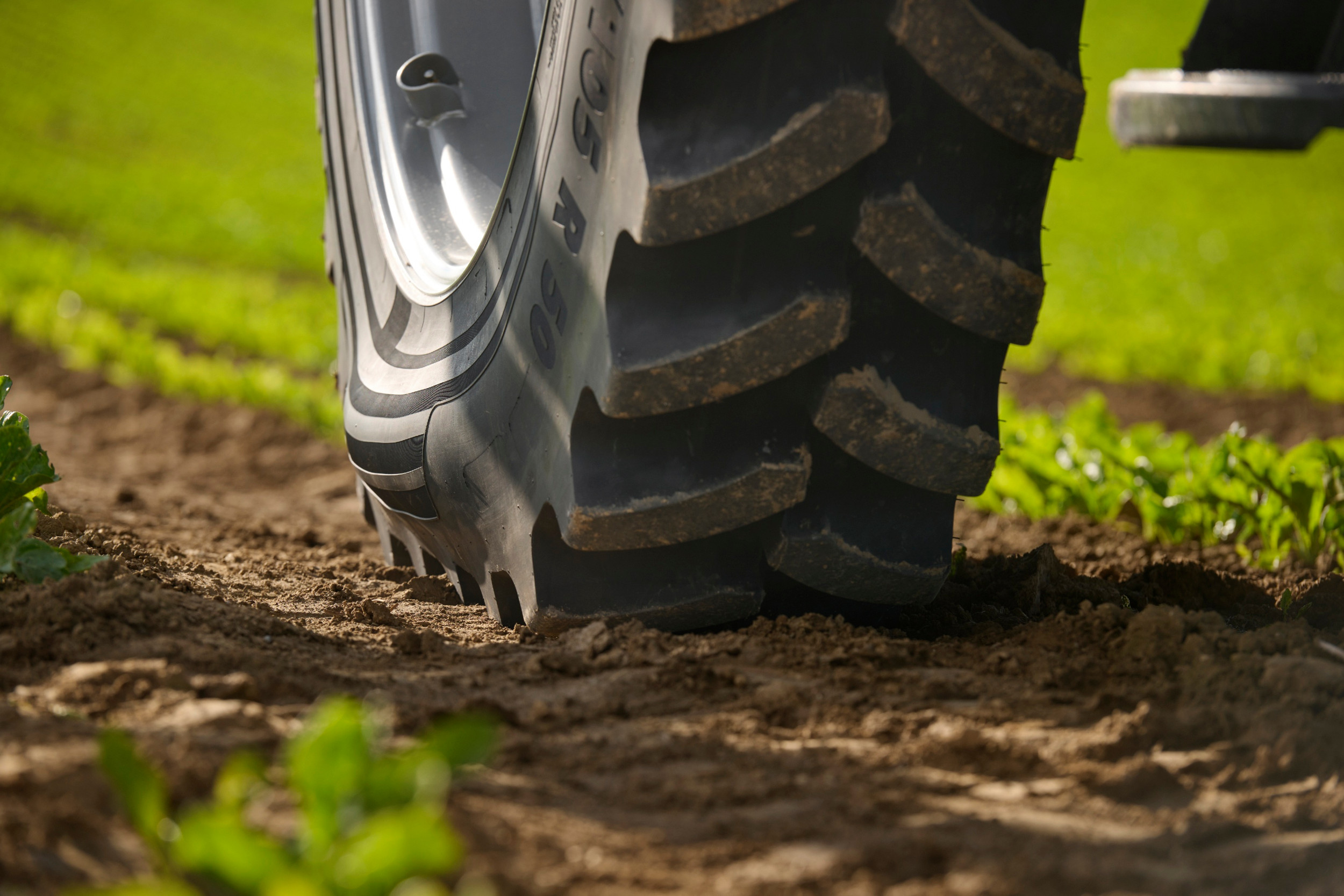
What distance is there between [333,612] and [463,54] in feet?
4.26

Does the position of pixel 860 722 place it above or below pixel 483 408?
below

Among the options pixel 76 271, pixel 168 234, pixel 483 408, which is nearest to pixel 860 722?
pixel 483 408

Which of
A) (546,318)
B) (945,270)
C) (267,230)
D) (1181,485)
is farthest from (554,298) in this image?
(267,230)

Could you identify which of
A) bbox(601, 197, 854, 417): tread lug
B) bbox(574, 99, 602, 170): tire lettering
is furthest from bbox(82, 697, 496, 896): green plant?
bbox(574, 99, 602, 170): tire lettering

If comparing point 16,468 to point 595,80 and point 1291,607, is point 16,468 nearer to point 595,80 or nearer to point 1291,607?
point 595,80

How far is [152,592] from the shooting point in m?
1.43

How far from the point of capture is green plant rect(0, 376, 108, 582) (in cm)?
143

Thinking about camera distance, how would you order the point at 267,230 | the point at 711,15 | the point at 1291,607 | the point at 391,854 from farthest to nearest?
the point at 267,230
the point at 1291,607
the point at 711,15
the point at 391,854

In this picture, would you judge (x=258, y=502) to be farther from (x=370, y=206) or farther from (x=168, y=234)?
(x=168, y=234)

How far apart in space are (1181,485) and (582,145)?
1788 millimetres

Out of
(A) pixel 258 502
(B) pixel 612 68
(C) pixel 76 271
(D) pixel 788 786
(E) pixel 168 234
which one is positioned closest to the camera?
(D) pixel 788 786

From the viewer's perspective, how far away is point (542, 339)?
1.55 m

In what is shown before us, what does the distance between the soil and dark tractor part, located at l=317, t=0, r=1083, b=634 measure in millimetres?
147

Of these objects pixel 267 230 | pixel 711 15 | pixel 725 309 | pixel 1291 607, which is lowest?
pixel 1291 607
